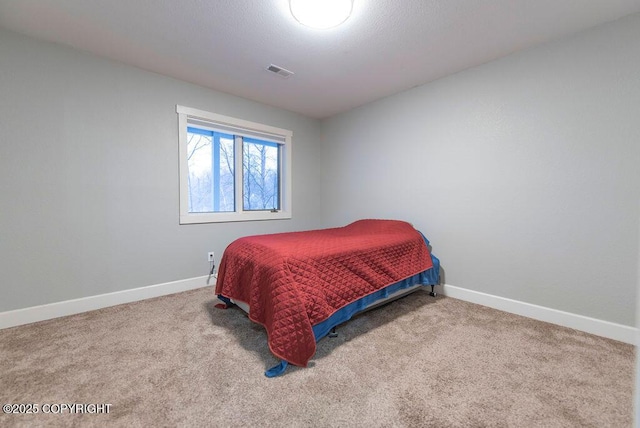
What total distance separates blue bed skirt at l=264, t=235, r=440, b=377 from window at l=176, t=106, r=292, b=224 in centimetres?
195

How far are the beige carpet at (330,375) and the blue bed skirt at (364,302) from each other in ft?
0.27

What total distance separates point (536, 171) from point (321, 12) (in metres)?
2.11

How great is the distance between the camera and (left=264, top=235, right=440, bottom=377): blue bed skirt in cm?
147

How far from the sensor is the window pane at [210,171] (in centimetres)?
294

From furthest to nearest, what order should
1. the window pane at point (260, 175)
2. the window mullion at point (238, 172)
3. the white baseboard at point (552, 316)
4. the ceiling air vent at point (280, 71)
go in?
the window pane at point (260, 175) < the window mullion at point (238, 172) < the ceiling air vent at point (280, 71) < the white baseboard at point (552, 316)

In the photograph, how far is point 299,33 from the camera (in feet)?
6.31

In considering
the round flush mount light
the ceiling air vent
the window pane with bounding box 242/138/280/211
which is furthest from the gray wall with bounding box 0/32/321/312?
the round flush mount light

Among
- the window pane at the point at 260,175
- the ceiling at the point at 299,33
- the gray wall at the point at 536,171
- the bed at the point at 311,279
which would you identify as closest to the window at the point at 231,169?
the window pane at the point at 260,175

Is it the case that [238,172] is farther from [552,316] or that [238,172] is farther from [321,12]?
[552,316]

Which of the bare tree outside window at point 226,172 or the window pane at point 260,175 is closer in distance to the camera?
the bare tree outside window at point 226,172

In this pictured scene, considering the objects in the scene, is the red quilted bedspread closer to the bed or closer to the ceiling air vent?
the bed

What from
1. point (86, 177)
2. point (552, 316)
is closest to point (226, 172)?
point (86, 177)

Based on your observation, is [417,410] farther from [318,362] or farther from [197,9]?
[197,9]

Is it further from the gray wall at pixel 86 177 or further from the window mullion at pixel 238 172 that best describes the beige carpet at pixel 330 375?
the window mullion at pixel 238 172
